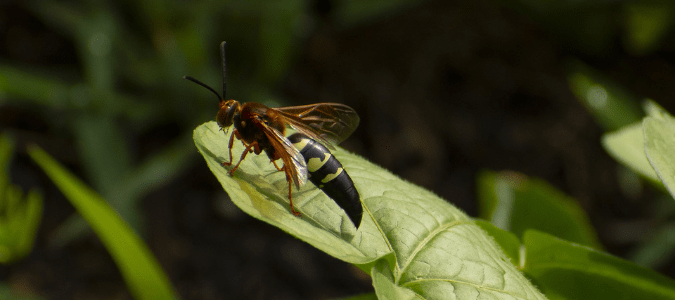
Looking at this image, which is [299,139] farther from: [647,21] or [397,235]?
→ [647,21]

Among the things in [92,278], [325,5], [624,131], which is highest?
[325,5]

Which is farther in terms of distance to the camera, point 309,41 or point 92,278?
point 309,41

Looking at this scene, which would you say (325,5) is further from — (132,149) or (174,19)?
(132,149)

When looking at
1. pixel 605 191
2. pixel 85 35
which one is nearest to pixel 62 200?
pixel 85 35

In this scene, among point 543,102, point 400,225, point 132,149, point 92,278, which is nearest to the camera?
point 400,225

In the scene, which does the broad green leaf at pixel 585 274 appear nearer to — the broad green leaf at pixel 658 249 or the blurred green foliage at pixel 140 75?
the broad green leaf at pixel 658 249

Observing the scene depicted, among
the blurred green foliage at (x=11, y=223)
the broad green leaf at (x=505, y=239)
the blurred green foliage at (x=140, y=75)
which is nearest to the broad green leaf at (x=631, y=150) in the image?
the broad green leaf at (x=505, y=239)

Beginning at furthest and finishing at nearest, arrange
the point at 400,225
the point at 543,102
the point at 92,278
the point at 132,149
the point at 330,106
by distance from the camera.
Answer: the point at 543,102 → the point at 132,149 → the point at 92,278 → the point at 330,106 → the point at 400,225
